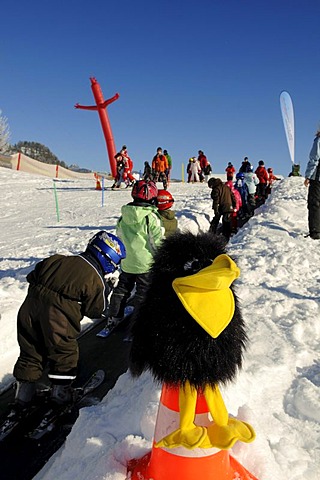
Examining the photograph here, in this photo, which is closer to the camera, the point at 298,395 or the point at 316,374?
the point at 298,395

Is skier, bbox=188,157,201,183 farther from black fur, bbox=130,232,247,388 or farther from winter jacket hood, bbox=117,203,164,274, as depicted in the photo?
black fur, bbox=130,232,247,388

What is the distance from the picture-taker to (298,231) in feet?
26.8

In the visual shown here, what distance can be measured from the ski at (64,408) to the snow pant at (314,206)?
16.6 ft

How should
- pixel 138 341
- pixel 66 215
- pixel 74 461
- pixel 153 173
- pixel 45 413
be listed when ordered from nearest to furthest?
pixel 138 341, pixel 74 461, pixel 45 413, pixel 66 215, pixel 153 173

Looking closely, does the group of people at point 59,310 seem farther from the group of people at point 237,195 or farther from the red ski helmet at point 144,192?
the group of people at point 237,195

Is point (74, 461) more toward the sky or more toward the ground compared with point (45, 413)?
more toward the sky

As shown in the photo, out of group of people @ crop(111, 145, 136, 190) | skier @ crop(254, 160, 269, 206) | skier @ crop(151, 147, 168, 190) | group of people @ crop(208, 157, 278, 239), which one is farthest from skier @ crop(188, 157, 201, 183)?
skier @ crop(254, 160, 269, 206)

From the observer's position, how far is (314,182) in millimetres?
6883

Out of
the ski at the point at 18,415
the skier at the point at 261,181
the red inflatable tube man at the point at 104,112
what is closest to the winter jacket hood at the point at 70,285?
the ski at the point at 18,415

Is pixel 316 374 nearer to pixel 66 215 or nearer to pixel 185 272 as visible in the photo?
pixel 185 272

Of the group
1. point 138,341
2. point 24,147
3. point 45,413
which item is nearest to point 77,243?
point 45,413

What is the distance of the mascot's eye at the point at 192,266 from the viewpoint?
1.66 m

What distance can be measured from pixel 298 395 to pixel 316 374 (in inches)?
13.6

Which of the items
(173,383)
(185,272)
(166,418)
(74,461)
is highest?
(185,272)
